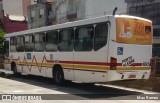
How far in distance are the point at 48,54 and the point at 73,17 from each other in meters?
36.3

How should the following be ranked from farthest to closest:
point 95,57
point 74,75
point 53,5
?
point 53,5 < point 74,75 < point 95,57

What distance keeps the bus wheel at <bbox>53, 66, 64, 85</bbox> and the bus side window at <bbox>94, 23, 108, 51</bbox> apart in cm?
337

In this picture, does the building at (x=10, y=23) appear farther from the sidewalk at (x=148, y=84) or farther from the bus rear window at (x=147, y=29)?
the bus rear window at (x=147, y=29)

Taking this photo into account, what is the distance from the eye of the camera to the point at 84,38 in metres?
13.8

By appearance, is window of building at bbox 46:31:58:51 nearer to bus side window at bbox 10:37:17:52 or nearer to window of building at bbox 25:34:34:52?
window of building at bbox 25:34:34:52

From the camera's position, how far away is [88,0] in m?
51.2

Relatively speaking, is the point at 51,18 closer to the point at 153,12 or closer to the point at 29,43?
the point at 153,12

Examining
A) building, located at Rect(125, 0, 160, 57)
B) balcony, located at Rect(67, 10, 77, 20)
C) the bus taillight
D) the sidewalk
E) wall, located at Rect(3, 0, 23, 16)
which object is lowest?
the sidewalk

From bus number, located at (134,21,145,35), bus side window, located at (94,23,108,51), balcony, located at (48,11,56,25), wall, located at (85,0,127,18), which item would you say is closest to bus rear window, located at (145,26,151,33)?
bus number, located at (134,21,145,35)

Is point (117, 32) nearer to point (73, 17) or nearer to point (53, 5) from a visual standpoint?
point (73, 17)

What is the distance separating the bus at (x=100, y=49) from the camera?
1234 centimetres

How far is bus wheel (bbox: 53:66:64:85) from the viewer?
15.8 metres

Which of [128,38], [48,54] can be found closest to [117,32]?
[128,38]

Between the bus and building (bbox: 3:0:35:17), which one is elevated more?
building (bbox: 3:0:35:17)
